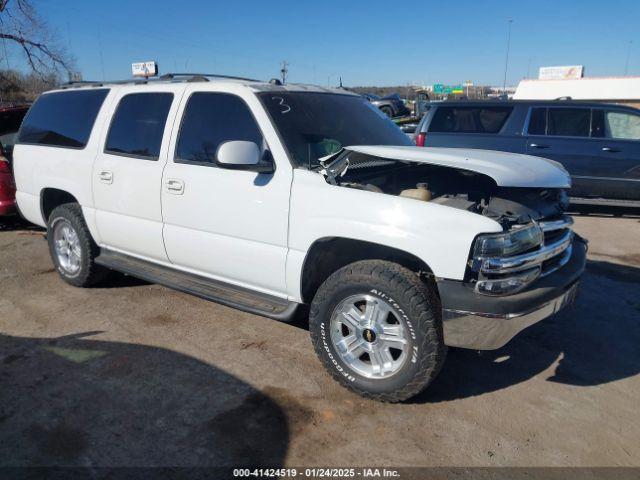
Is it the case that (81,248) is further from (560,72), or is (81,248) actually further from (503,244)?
(560,72)

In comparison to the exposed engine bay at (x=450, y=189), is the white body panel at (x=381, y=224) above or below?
below

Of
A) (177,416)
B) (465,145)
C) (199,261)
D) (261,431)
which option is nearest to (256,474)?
(261,431)

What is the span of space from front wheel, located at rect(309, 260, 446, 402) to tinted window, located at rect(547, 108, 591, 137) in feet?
21.5

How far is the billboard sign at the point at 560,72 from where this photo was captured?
169 feet

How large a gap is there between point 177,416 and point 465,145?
6929 millimetres

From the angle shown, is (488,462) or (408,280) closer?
(488,462)

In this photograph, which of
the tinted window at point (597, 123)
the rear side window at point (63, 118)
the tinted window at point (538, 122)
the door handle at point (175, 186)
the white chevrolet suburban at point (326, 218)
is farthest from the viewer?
the tinted window at point (538, 122)

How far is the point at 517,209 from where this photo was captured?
3141 mm

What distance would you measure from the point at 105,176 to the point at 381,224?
272cm

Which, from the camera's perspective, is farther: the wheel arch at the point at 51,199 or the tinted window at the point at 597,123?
the tinted window at the point at 597,123

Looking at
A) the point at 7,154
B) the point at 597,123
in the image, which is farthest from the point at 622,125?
the point at 7,154

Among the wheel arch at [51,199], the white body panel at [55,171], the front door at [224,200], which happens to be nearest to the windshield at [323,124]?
the front door at [224,200]

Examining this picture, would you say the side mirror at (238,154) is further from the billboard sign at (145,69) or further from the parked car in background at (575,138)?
the parked car in background at (575,138)

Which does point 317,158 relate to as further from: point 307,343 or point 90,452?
point 90,452
